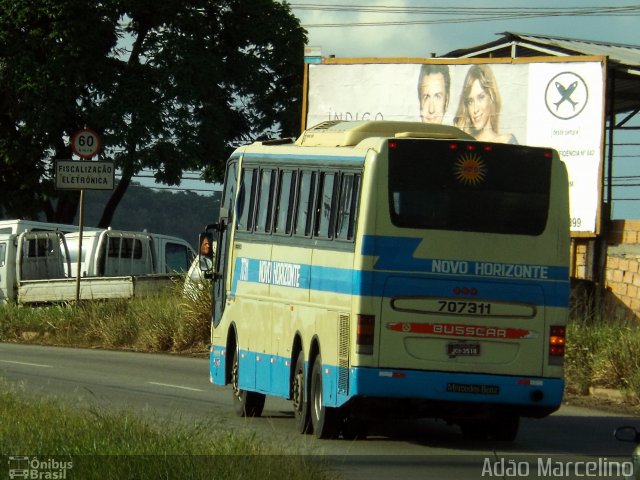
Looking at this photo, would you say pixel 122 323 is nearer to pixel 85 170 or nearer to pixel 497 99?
pixel 85 170

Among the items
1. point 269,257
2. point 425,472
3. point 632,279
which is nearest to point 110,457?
point 425,472

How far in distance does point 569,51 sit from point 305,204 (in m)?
17.5

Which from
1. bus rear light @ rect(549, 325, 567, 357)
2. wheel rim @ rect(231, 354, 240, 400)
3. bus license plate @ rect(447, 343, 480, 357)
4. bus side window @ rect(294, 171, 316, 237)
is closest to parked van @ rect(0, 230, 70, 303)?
wheel rim @ rect(231, 354, 240, 400)

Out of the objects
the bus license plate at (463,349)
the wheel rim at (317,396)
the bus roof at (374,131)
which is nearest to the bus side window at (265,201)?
the bus roof at (374,131)

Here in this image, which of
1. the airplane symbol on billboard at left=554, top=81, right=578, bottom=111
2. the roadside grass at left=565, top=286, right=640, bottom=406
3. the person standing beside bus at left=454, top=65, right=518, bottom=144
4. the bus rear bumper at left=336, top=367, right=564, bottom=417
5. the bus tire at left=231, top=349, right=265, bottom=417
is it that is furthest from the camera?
the person standing beside bus at left=454, top=65, right=518, bottom=144

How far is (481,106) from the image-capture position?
102ft

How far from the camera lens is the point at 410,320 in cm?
1398

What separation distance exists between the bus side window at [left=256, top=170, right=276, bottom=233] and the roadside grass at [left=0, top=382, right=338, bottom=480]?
431cm

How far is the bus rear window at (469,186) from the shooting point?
14.2 m

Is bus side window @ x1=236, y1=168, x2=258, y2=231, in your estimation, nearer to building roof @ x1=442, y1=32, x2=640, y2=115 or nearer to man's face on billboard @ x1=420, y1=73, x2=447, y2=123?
building roof @ x1=442, y1=32, x2=640, y2=115

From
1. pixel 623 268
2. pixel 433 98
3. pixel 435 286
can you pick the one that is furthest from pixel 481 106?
pixel 435 286

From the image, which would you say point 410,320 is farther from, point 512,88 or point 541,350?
point 512,88

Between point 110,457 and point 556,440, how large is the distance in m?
6.30

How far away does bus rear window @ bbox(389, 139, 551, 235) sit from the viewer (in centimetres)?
1424
